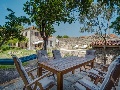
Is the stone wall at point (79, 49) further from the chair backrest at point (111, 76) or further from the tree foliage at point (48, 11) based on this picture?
the chair backrest at point (111, 76)

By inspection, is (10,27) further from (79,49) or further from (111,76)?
(79,49)

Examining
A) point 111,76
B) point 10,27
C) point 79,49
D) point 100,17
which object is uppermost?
point 100,17

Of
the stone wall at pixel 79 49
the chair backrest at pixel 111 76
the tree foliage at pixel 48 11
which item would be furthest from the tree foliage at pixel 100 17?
the chair backrest at pixel 111 76

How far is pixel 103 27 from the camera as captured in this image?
10773mm

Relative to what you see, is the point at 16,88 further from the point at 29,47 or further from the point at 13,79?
the point at 29,47

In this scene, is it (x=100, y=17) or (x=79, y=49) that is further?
(x=79, y=49)

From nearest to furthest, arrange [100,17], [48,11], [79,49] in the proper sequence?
[48,11] → [100,17] → [79,49]

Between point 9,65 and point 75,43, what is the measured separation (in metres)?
21.6

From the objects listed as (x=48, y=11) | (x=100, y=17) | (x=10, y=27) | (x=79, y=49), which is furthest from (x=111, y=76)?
(x=79, y=49)

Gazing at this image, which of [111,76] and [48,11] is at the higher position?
[48,11]

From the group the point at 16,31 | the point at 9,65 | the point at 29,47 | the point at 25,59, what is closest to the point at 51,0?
the point at 16,31

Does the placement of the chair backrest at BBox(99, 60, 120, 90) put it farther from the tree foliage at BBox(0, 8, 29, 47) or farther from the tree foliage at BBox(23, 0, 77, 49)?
the tree foliage at BBox(23, 0, 77, 49)

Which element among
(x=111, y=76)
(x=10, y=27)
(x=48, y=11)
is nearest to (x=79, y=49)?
(x=48, y=11)

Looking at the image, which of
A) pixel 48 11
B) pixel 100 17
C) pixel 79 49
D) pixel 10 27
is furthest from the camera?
pixel 79 49
